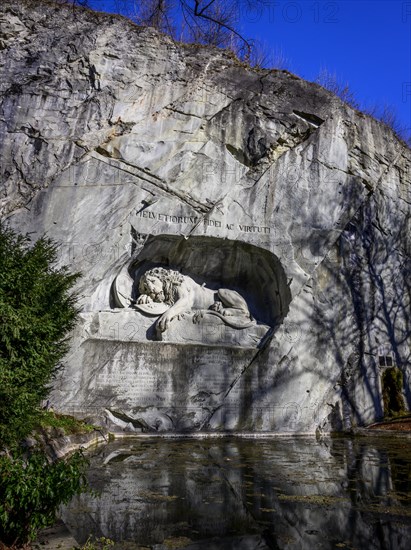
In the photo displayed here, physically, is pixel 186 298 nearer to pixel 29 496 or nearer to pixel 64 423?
pixel 64 423

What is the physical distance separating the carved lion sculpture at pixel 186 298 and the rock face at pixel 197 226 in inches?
1.4

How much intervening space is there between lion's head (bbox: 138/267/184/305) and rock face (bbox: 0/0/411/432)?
1.6 inches

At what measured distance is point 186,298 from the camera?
31.8 ft

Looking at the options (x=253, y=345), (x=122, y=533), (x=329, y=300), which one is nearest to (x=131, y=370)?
(x=253, y=345)

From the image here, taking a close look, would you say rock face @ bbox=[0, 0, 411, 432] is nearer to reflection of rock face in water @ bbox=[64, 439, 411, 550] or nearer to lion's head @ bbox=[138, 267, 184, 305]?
lion's head @ bbox=[138, 267, 184, 305]

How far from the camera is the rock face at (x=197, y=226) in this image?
8.83 m

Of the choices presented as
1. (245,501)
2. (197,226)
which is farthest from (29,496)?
(197,226)

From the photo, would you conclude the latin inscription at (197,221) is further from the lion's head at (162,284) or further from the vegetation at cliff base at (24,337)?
the vegetation at cliff base at (24,337)

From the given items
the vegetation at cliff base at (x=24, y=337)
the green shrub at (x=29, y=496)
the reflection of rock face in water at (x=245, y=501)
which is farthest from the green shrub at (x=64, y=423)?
the green shrub at (x=29, y=496)

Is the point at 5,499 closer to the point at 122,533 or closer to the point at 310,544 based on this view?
the point at 122,533

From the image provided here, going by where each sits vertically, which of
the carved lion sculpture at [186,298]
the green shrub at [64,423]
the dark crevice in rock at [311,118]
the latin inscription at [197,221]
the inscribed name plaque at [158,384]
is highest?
the dark crevice in rock at [311,118]

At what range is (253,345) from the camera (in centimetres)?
972

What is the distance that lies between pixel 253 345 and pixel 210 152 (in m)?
3.85

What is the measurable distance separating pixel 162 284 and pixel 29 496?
726cm
